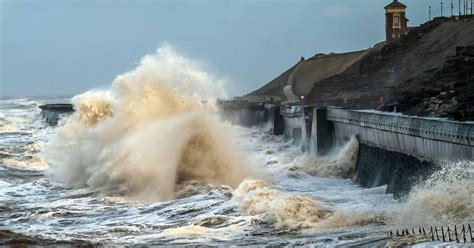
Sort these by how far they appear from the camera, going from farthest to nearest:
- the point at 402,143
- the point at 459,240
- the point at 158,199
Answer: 1. the point at 402,143
2. the point at 158,199
3. the point at 459,240

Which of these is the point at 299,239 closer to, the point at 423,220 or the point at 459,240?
the point at 423,220

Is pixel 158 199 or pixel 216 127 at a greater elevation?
pixel 216 127

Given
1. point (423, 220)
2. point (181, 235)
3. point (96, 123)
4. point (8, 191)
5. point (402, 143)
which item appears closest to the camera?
point (423, 220)

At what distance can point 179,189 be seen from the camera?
63.5ft

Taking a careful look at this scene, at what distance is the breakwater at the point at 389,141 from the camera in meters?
16.0

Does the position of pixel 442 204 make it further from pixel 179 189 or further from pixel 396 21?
pixel 396 21

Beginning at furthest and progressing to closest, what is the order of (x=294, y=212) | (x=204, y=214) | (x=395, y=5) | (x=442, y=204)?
(x=395, y=5) → (x=204, y=214) → (x=294, y=212) → (x=442, y=204)

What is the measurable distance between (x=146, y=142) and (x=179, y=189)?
85.3 inches

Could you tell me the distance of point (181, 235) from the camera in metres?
13.5

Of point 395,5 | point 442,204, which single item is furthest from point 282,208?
point 395,5

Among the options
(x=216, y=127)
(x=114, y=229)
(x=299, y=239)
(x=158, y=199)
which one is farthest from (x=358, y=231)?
(x=216, y=127)

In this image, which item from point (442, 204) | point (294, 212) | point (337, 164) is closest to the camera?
point (442, 204)

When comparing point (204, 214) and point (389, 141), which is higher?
point (389, 141)

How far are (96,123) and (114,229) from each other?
10.1 meters
